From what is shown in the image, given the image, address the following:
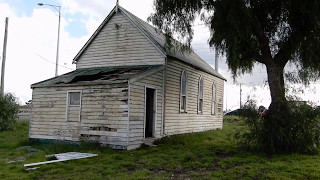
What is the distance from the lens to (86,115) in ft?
48.6

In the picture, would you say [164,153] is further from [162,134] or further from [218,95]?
[218,95]

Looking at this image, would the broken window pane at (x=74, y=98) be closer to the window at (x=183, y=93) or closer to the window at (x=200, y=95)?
the window at (x=183, y=93)

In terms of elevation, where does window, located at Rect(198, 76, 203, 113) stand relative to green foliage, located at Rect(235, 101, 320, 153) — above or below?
above

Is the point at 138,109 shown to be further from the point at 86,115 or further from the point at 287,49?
the point at 287,49

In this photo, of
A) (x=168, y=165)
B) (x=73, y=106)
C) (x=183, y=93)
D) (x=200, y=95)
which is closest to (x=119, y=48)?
(x=73, y=106)

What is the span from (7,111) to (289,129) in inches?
678

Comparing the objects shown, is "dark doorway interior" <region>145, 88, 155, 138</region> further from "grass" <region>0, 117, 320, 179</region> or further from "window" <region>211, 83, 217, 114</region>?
"window" <region>211, 83, 217, 114</region>

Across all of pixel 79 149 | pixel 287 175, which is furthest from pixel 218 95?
pixel 287 175

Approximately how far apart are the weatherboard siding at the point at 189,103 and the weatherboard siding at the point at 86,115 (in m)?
A: 3.40

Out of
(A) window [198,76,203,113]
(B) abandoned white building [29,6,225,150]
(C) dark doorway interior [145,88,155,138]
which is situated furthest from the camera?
(A) window [198,76,203,113]

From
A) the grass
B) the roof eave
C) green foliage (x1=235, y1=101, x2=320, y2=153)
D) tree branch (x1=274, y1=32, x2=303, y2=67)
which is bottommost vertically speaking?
the grass

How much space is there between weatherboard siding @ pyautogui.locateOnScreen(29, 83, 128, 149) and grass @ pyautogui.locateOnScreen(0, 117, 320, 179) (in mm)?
688

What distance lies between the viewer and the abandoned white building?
552 inches

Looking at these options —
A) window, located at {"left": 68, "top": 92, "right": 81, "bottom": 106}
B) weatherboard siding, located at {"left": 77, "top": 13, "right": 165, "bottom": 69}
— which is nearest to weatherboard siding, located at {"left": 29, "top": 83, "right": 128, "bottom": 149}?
window, located at {"left": 68, "top": 92, "right": 81, "bottom": 106}
